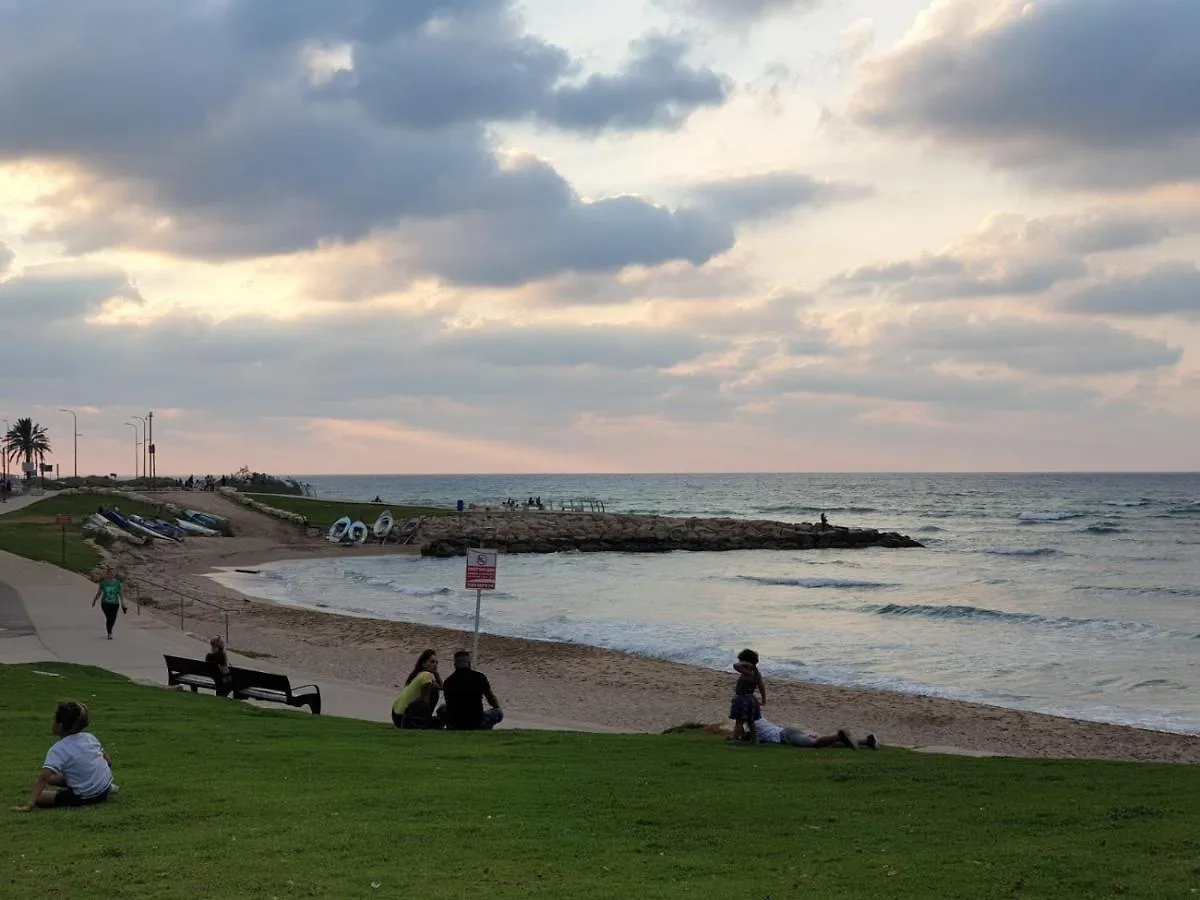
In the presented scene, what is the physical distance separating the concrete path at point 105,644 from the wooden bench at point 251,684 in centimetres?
75

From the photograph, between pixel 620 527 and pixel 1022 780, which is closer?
pixel 1022 780

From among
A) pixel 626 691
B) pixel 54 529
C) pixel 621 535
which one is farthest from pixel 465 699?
pixel 621 535

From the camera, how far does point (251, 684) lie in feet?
57.2

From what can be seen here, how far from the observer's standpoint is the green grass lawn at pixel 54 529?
136ft

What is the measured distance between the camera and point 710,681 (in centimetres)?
2452

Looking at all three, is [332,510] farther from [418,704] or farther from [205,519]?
[418,704]

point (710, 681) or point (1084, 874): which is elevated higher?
point (1084, 874)

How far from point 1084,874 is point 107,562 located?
42701 millimetres

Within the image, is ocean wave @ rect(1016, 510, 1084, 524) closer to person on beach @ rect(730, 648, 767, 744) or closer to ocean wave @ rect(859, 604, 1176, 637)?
ocean wave @ rect(859, 604, 1176, 637)

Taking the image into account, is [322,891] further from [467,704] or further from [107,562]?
[107,562]

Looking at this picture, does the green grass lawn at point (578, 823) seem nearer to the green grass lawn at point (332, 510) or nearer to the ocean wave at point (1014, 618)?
the ocean wave at point (1014, 618)

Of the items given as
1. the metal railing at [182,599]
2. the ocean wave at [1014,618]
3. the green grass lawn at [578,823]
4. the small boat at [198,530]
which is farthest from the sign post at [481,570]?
the small boat at [198,530]

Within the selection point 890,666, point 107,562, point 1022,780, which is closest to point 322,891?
point 1022,780

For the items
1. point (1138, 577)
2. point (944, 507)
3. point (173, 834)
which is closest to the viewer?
point (173, 834)
